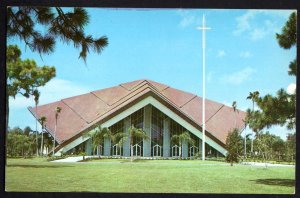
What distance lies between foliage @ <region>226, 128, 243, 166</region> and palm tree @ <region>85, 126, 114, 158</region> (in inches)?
85.2

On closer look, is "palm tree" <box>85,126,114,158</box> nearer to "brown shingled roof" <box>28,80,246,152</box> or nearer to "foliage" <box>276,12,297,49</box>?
"brown shingled roof" <box>28,80,246,152</box>

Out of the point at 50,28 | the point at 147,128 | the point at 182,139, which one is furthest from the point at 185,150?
the point at 50,28

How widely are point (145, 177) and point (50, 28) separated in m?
3.36

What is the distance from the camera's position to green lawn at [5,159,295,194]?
8.71 m

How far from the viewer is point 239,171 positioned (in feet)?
32.6

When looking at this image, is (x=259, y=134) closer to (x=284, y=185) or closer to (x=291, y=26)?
(x=284, y=185)

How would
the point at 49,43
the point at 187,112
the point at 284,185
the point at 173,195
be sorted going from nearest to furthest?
1. the point at 49,43
2. the point at 173,195
3. the point at 284,185
4. the point at 187,112

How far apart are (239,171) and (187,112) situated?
1.49 m

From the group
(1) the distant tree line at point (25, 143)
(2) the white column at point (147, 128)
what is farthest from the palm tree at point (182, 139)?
(1) the distant tree line at point (25, 143)

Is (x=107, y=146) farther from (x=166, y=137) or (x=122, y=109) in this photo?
(x=166, y=137)

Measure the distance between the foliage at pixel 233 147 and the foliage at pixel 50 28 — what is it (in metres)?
3.84

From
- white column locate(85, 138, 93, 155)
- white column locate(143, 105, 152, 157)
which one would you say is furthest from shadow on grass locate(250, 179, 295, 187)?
white column locate(85, 138, 93, 155)
